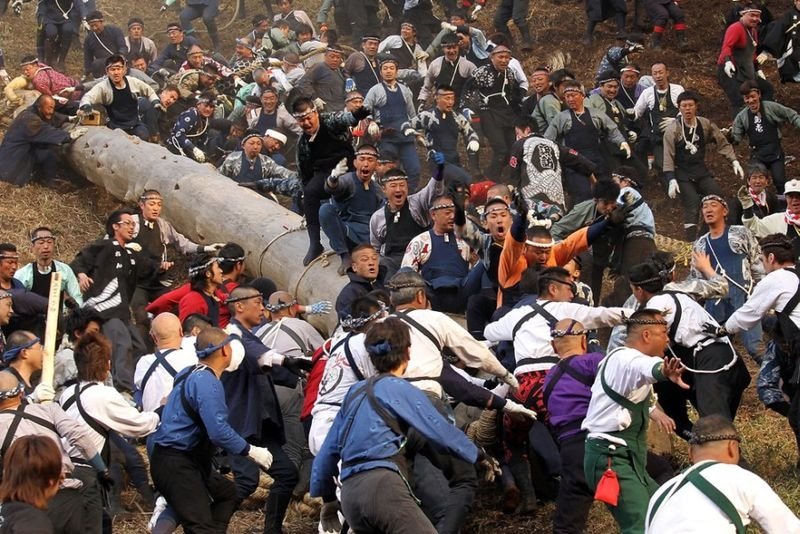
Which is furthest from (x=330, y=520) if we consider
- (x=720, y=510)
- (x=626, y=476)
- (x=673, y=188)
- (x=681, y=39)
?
(x=681, y=39)

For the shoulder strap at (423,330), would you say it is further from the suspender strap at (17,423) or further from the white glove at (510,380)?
the suspender strap at (17,423)

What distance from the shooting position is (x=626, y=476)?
7332mm

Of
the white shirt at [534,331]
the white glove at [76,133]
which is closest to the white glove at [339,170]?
the white shirt at [534,331]

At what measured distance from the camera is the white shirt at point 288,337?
376 inches

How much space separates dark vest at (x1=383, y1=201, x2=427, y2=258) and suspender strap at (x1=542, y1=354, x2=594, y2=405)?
3.56 metres

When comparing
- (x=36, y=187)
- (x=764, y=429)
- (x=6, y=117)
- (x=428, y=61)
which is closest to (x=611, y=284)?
(x=764, y=429)

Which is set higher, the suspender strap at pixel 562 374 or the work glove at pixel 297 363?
the suspender strap at pixel 562 374

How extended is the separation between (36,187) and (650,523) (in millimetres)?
12885

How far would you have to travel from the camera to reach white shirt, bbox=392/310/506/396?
7.91 meters

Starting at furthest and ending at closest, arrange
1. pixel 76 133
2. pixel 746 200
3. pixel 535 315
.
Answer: pixel 76 133, pixel 746 200, pixel 535 315

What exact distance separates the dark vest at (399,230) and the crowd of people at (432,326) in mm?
22

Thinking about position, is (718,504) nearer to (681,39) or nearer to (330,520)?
(330,520)

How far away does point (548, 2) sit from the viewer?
74.9 feet

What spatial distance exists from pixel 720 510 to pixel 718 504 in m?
0.03
